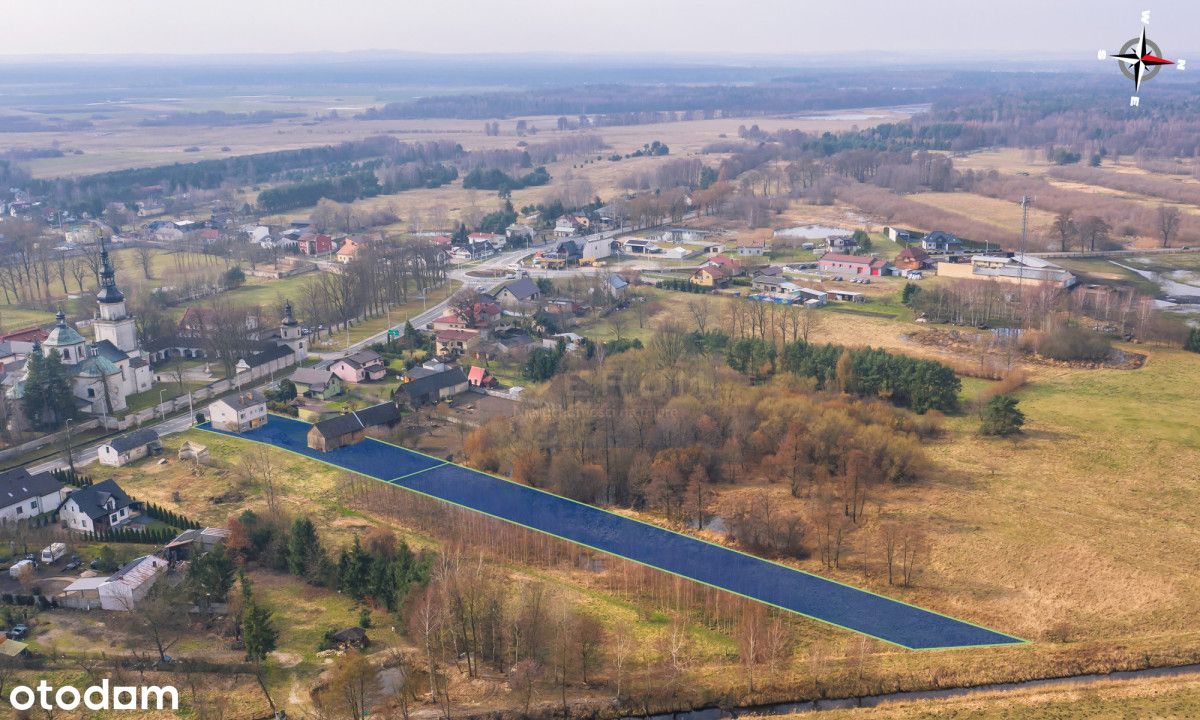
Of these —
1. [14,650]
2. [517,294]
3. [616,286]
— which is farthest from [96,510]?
[616,286]

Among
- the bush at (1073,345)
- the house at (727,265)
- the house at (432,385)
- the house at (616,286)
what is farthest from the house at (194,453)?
the bush at (1073,345)

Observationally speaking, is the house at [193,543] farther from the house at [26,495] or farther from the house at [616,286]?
the house at [616,286]

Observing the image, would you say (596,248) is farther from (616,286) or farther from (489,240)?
(616,286)

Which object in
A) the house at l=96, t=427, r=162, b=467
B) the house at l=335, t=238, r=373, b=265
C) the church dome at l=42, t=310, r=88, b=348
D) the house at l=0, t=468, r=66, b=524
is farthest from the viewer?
the house at l=335, t=238, r=373, b=265

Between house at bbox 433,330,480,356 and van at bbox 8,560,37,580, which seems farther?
house at bbox 433,330,480,356

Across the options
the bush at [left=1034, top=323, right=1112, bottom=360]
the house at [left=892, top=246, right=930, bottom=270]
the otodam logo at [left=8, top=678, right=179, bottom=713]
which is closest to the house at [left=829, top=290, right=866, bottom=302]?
the house at [left=892, top=246, right=930, bottom=270]

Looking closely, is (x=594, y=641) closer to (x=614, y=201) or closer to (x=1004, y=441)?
(x=1004, y=441)

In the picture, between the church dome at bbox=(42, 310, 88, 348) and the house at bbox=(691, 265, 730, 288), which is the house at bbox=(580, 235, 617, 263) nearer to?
the house at bbox=(691, 265, 730, 288)
